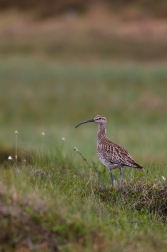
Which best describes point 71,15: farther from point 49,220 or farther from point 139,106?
point 49,220

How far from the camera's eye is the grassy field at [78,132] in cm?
638

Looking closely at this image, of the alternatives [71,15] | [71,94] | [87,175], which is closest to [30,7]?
[71,15]

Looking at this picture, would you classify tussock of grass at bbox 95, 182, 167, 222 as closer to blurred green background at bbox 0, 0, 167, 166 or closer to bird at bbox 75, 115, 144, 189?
bird at bbox 75, 115, 144, 189

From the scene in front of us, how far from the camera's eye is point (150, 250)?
6.34 meters

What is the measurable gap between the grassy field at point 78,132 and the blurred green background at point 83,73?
6 cm

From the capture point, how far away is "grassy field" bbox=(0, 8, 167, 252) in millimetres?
6379

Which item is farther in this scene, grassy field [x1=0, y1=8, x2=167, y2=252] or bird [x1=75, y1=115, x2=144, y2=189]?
bird [x1=75, y1=115, x2=144, y2=189]

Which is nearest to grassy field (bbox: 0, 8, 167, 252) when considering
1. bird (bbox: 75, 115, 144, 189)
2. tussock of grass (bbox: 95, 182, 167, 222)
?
tussock of grass (bbox: 95, 182, 167, 222)

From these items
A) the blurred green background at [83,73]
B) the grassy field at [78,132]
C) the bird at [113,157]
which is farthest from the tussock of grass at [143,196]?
the blurred green background at [83,73]

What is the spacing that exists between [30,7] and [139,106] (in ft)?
79.5

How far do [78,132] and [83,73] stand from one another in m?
9.03

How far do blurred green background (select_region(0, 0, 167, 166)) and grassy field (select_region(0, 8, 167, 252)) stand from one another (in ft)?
0.20

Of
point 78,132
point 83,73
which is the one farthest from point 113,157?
point 83,73

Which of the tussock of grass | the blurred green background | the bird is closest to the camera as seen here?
the tussock of grass
